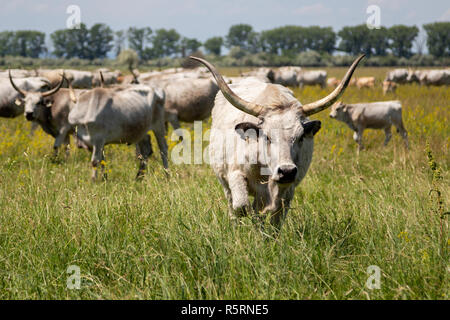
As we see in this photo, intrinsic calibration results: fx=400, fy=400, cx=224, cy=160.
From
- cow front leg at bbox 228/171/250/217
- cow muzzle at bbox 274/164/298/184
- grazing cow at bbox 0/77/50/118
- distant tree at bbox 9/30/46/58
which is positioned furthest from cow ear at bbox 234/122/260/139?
distant tree at bbox 9/30/46/58

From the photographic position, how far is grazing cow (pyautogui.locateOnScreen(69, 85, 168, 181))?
714cm

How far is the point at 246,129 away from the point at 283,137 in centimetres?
41

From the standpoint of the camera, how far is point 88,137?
718cm

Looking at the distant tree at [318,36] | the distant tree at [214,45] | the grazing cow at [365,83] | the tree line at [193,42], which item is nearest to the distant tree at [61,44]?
the tree line at [193,42]

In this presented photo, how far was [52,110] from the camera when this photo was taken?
918cm

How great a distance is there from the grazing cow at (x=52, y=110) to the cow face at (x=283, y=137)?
6623 millimetres

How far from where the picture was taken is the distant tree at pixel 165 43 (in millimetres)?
111350

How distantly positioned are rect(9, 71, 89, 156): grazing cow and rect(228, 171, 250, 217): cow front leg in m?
6.39

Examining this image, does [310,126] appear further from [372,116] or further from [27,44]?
[27,44]

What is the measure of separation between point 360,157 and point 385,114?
226 cm
